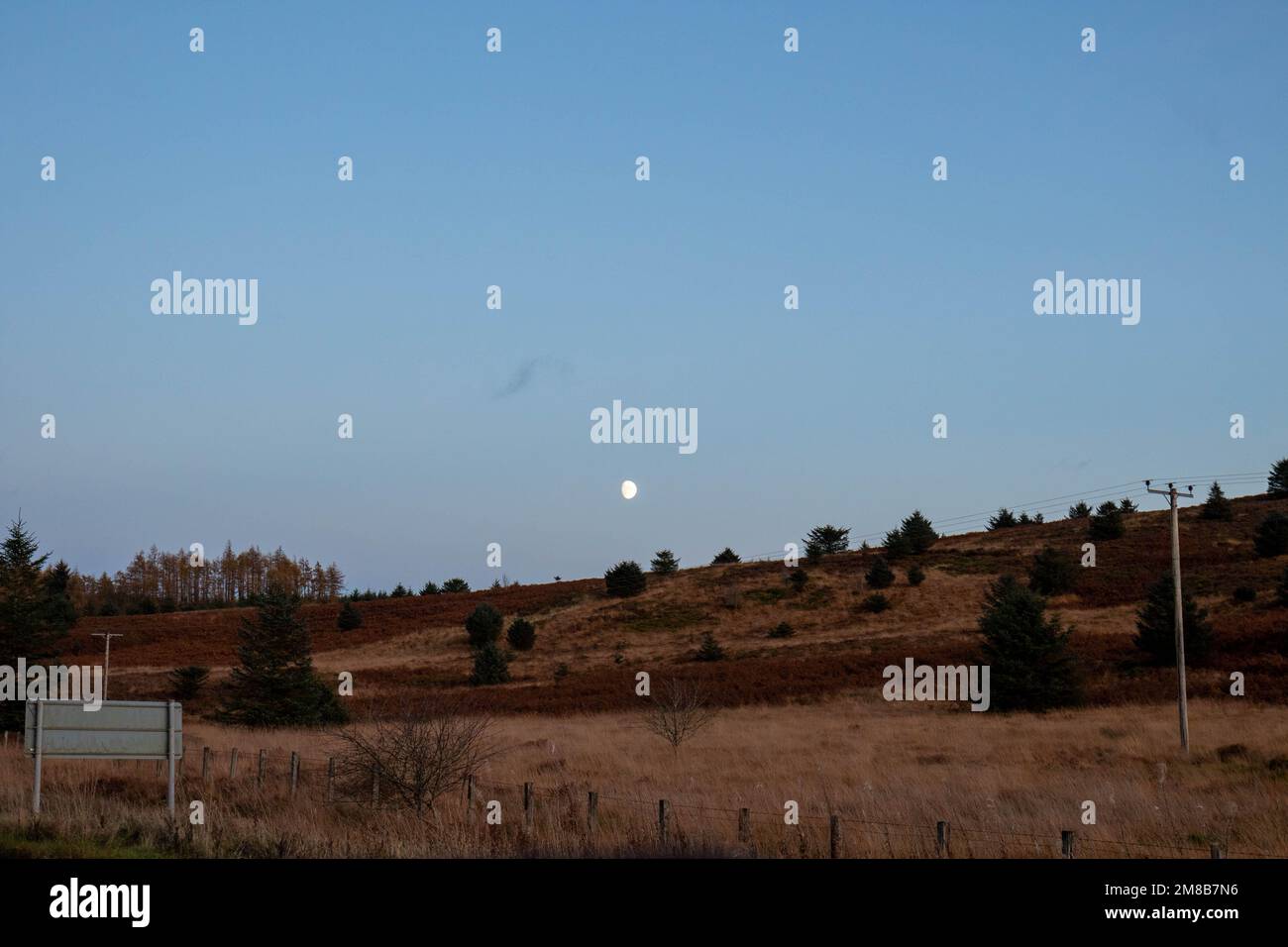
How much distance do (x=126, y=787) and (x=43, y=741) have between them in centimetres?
686

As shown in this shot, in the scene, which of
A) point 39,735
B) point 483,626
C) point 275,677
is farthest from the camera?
point 483,626

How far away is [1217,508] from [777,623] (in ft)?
112

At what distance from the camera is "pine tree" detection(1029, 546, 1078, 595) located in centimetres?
6588

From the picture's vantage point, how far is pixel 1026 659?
138 ft

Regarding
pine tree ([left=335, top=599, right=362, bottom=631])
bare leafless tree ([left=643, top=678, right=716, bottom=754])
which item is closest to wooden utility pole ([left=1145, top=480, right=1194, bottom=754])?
bare leafless tree ([left=643, top=678, right=716, bottom=754])

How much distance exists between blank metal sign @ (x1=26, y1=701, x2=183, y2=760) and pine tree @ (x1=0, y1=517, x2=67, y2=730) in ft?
80.9

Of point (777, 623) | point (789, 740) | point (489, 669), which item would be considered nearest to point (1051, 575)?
point (777, 623)

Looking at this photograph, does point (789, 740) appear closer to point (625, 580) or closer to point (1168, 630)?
point (1168, 630)

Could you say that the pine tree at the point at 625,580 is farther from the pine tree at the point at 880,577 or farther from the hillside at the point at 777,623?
the pine tree at the point at 880,577

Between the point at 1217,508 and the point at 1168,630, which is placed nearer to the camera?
the point at 1168,630

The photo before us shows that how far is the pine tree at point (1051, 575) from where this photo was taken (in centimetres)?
6588
